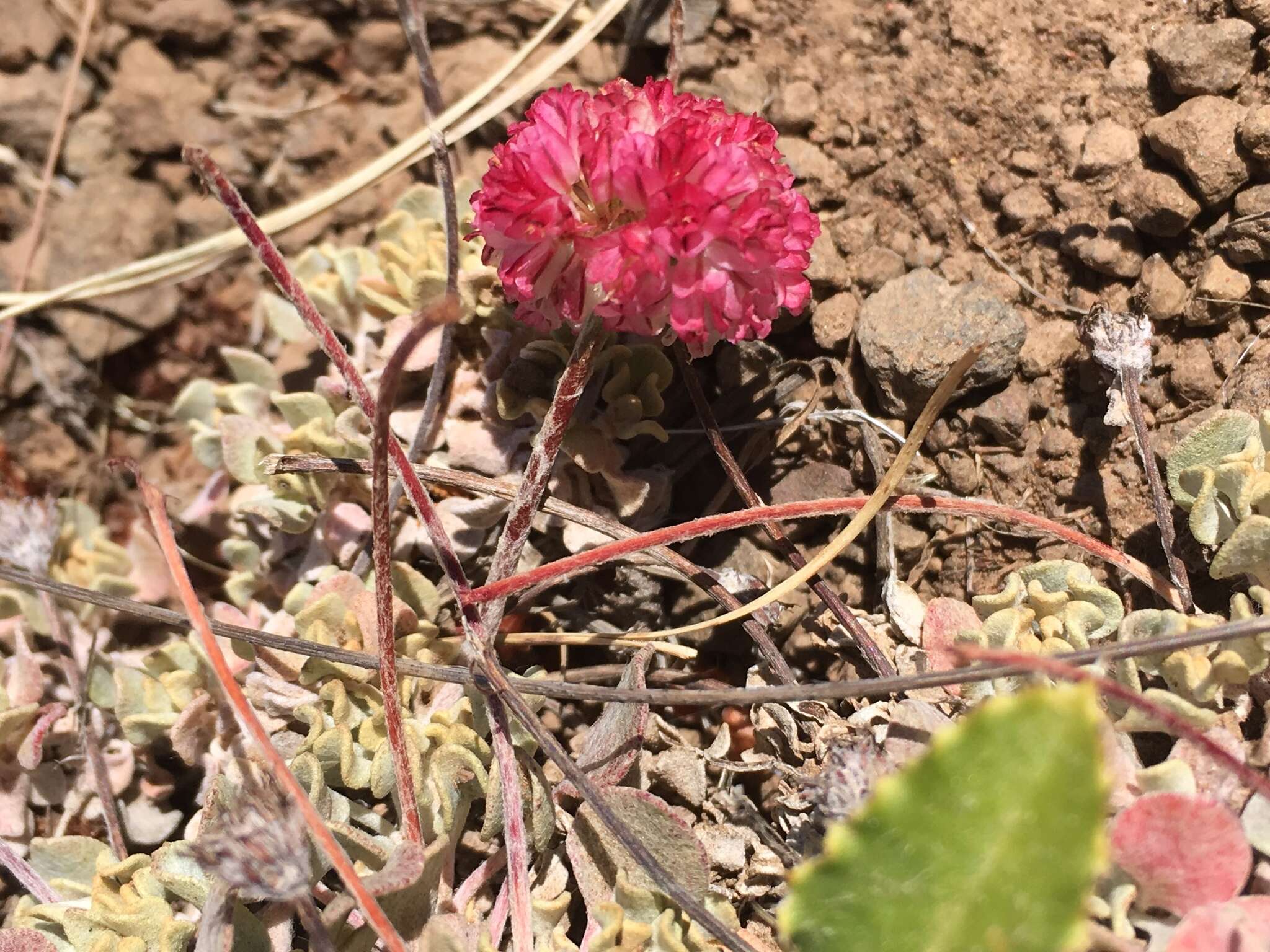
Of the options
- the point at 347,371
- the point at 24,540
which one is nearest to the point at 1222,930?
the point at 347,371

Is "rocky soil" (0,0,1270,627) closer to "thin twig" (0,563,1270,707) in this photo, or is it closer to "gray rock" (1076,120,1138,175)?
"gray rock" (1076,120,1138,175)

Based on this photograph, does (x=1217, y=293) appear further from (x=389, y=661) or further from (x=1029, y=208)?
(x=389, y=661)

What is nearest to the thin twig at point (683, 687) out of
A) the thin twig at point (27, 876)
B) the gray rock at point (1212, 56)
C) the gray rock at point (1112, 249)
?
the thin twig at point (27, 876)

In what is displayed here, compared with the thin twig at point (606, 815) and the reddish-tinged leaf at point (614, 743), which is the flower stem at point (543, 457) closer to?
the thin twig at point (606, 815)

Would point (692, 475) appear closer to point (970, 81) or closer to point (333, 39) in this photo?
point (970, 81)

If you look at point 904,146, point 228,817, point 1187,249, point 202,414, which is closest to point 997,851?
point 228,817

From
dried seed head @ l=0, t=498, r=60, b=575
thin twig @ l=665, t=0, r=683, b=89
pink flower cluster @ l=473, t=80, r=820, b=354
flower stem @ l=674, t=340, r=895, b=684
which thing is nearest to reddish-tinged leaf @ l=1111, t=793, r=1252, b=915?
flower stem @ l=674, t=340, r=895, b=684
